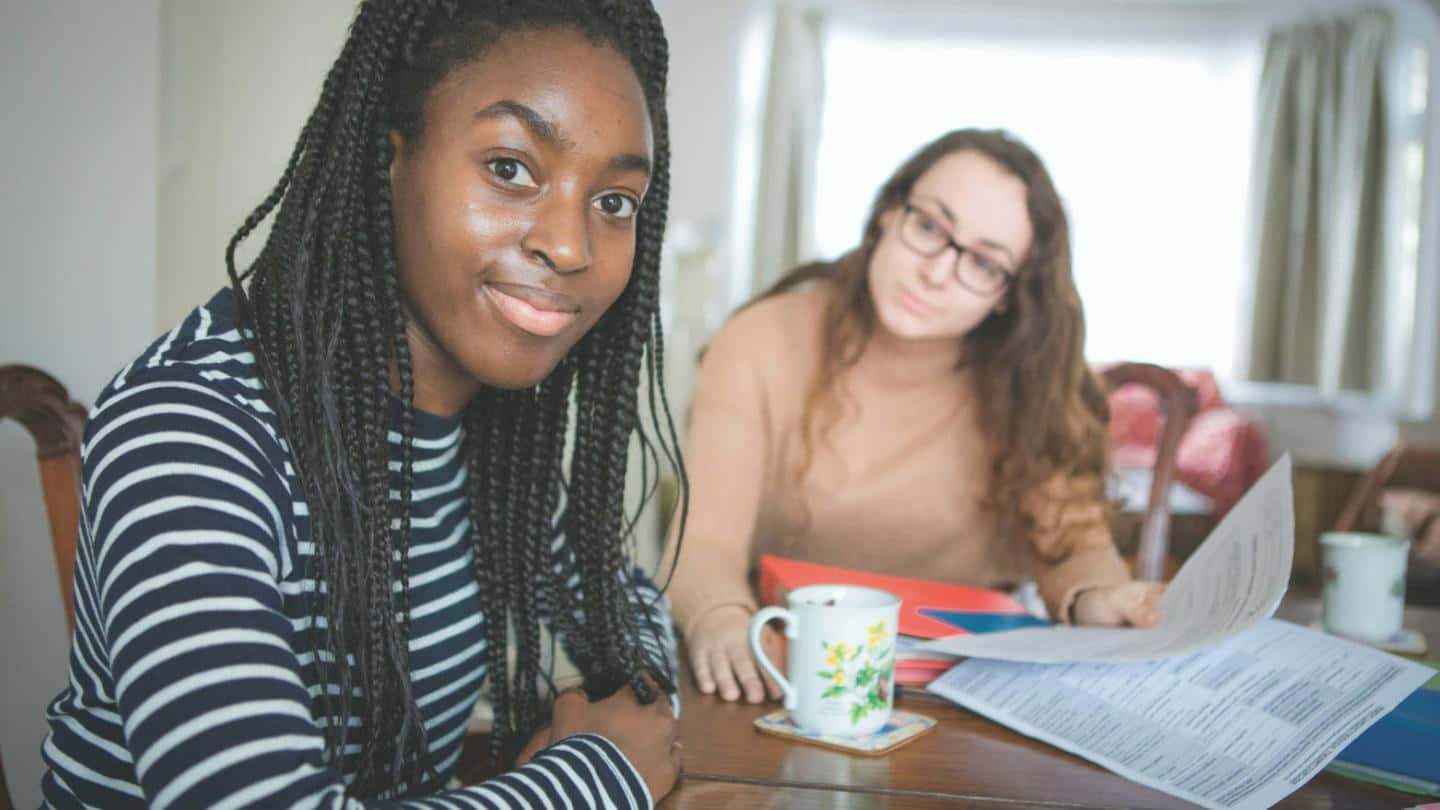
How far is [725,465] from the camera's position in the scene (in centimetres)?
148

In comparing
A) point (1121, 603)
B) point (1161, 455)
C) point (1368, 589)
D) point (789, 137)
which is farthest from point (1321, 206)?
point (1121, 603)

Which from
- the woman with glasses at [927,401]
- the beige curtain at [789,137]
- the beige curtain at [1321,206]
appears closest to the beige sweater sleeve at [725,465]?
the woman with glasses at [927,401]

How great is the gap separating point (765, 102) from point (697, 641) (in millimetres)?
4555

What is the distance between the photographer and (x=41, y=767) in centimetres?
128

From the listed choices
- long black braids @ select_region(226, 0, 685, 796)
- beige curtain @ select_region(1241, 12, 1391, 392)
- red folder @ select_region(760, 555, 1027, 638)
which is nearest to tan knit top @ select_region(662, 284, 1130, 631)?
red folder @ select_region(760, 555, 1027, 638)

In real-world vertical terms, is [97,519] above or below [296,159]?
below

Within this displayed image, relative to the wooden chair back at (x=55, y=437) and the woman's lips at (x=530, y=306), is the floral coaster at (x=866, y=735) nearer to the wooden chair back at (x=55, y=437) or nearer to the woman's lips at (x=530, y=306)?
the woman's lips at (x=530, y=306)

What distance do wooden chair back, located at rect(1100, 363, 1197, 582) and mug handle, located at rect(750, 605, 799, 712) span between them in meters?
1.07

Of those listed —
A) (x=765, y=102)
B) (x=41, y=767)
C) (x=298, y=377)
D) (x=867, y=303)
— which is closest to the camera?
(x=298, y=377)

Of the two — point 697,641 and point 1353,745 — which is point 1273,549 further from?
point 697,641

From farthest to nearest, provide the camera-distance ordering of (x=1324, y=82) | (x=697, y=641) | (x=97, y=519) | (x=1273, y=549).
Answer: (x=1324, y=82), (x=697, y=641), (x=1273, y=549), (x=97, y=519)

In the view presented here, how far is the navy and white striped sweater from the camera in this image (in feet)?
1.90

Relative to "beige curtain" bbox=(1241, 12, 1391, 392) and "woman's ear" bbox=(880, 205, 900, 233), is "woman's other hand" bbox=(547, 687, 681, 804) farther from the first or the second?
"beige curtain" bbox=(1241, 12, 1391, 392)

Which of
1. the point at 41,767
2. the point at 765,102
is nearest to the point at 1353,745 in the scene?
the point at 41,767
